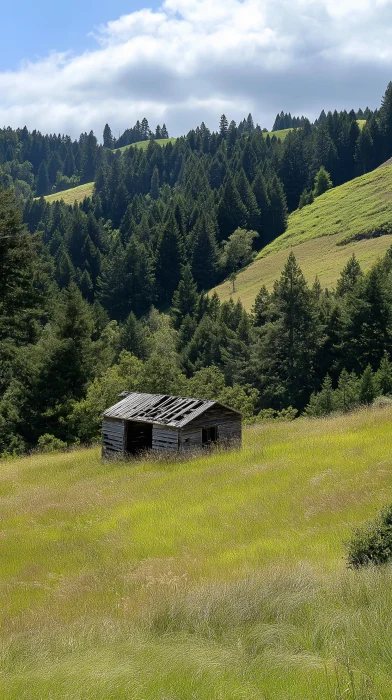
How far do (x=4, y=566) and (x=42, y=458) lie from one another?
1651 cm

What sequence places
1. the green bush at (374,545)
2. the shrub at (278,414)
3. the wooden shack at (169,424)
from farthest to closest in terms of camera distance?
the shrub at (278,414) → the wooden shack at (169,424) → the green bush at (374,545)

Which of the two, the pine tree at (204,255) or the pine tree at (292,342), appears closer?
the pine tree at (292,342)

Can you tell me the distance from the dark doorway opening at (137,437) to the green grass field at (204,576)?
257cm

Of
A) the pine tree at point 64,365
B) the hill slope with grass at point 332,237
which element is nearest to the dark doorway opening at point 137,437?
the pine tree at point 64,365

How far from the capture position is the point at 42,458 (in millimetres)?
31453

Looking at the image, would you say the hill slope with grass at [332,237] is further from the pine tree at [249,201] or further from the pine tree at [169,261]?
the pine tree at [169,261]

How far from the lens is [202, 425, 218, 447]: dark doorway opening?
27109mm

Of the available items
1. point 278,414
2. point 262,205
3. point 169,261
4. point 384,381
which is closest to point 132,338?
point 278,414

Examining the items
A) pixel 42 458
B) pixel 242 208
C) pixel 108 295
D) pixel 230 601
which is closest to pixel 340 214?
pixel 242 208

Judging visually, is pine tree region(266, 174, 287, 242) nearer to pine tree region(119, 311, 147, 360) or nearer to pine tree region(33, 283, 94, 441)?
pine tree region(119, 311, 147, 360)

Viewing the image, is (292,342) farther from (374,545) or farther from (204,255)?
(204,255)

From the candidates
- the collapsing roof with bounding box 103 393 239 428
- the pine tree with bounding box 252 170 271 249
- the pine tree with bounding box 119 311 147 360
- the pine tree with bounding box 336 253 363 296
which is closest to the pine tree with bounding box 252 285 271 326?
the pine tree with bounding box 336 253 363 296

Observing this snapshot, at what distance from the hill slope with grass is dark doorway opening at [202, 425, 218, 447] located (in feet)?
215

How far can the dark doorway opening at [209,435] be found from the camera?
27.1 meters
